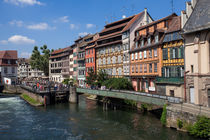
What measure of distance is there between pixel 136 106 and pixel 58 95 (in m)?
19.5

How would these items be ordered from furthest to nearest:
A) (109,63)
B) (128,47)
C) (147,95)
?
1. (109,63)
2. (128,47)
3. (147,95)

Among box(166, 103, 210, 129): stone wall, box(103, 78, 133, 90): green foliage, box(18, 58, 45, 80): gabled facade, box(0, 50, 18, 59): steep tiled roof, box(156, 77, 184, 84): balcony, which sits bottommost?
box(166, 103, 210, 129): stone wall

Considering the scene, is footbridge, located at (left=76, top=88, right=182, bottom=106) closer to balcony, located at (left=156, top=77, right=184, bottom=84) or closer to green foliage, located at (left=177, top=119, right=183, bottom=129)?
green foliage, located at (left=177, top=119, right=183, bottom=129)

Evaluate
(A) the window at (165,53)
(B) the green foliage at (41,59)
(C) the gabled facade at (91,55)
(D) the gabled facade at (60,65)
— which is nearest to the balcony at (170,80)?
(A) the window at (165,53)

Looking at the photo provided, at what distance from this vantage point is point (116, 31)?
172 feet

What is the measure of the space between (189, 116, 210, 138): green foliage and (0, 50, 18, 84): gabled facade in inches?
2558

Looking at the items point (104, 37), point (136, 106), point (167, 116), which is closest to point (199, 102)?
point (167, 116)

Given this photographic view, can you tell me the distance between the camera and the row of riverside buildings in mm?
24594

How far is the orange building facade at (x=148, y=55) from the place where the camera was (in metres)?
35.9

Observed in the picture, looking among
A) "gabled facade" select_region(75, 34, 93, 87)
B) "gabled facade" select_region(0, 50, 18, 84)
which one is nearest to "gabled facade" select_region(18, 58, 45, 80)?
"gabled facade" select_region(0, 50, 18, 84)

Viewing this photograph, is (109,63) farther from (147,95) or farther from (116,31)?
(147,95)

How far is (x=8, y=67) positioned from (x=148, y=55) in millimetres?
53716

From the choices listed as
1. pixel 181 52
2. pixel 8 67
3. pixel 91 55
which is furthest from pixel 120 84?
pixel 8 67

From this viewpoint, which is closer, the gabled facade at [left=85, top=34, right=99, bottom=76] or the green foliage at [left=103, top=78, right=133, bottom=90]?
the green foliage at [left=103, top=78, right=133, bottom=90]
